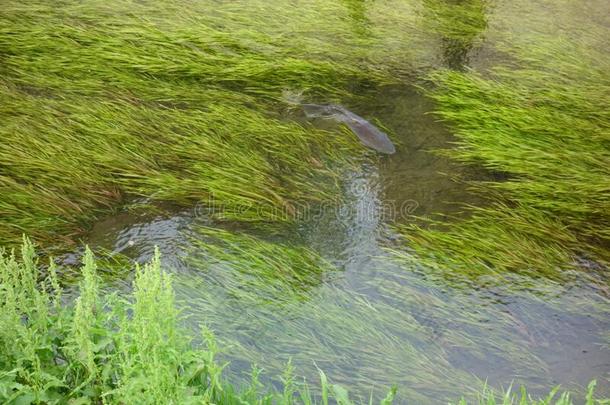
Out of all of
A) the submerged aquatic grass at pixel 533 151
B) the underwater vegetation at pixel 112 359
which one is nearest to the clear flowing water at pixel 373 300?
the submerged aquatic grass at pixel 533 151

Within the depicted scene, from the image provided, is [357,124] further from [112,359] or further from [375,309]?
[112,359]

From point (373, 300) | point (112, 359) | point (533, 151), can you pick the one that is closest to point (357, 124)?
point (533, 151)

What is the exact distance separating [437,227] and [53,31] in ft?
9.14

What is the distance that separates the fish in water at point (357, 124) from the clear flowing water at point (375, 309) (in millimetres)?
462

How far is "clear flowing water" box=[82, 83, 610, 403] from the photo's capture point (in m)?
2.50

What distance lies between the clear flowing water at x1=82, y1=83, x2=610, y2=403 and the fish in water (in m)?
0.46

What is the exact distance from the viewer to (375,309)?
275 cm

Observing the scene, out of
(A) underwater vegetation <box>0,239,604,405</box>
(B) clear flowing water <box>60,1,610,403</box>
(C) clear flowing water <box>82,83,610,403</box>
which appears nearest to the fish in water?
(B) clear flowing water <box>60,1,610,403</box>

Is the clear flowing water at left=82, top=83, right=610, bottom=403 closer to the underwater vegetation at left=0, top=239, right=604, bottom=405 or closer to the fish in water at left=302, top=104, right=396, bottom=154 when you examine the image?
the underwater vegetation at left=0, top=239, right=604, bottom=405

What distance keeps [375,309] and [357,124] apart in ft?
4.82

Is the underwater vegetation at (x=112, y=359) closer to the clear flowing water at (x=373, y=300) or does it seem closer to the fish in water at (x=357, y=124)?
the clear flowing water at (x=373, y=300)

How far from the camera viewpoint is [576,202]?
3.39 meters

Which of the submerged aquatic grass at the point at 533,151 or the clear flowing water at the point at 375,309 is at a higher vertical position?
the submerged aquatic grass at the point at 533,151

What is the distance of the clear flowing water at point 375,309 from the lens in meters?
2.50
